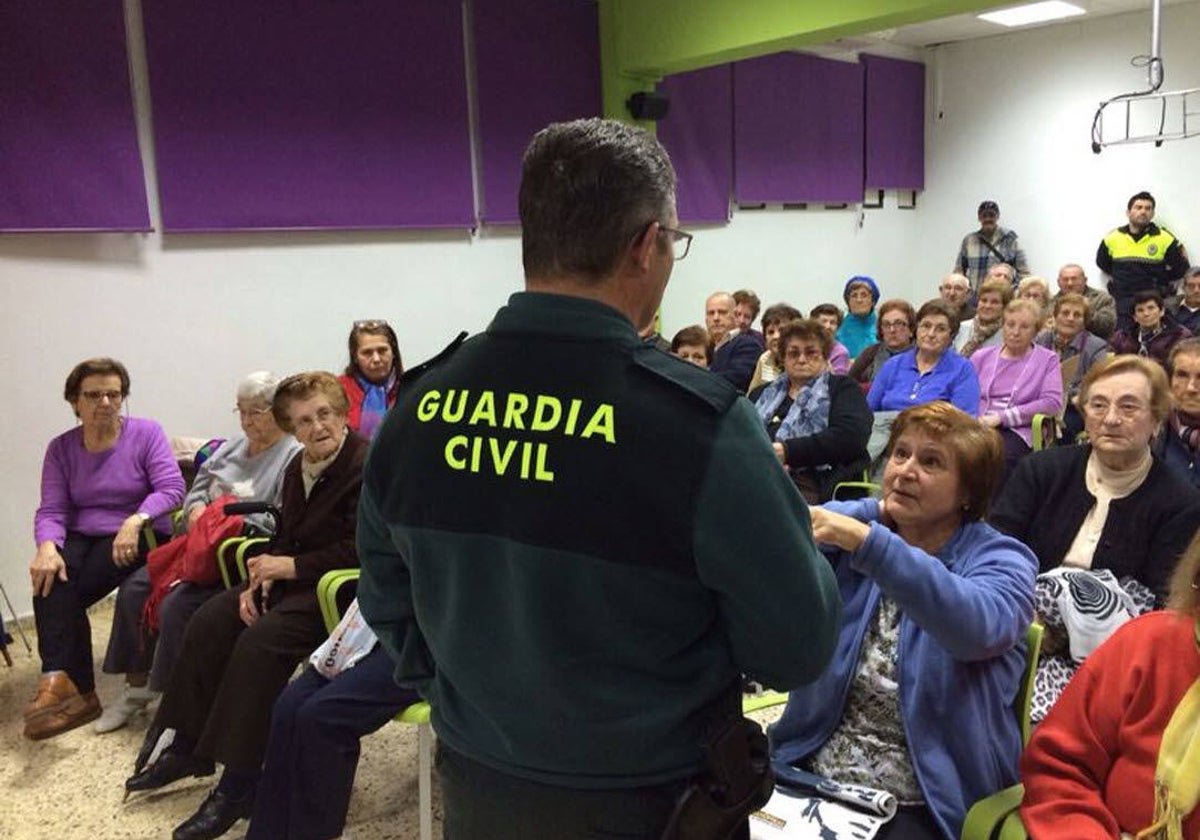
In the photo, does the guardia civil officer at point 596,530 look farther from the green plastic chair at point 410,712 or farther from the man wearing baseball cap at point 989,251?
the man wearing baseball cap at point 989,251

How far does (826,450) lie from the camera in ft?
11.3

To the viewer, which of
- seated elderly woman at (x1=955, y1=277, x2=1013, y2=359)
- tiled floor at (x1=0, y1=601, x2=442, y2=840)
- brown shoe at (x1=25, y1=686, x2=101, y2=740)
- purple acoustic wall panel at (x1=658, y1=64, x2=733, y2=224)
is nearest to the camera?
tiled floor at (x1=0, y1=601, x2=442, y2=840)

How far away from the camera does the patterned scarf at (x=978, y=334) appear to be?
16.6ft

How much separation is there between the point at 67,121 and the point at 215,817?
3.01m

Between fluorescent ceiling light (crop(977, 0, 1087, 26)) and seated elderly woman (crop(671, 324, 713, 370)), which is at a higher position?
fluorescent ceiling light (crop(977, 0, 1087, 26))

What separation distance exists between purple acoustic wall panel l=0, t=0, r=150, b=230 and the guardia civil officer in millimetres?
3580

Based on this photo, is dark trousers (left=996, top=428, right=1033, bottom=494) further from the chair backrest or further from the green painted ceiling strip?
the chair backrest

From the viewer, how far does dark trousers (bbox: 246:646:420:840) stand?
2.12 m

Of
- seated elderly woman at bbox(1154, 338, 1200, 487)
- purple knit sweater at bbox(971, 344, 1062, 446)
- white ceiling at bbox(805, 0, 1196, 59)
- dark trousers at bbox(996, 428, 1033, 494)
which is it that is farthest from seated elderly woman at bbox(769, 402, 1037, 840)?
white ceiling at bbox(805, 0, 1196, 59)

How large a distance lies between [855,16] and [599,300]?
4365 mm

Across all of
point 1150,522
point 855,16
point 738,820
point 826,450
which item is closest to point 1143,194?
point 855,16

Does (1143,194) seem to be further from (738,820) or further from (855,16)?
(738,820)

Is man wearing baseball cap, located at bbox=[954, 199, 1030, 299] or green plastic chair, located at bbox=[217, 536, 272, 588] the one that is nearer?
green plastic chair, located at bbox=[217, 536, 272, 588]

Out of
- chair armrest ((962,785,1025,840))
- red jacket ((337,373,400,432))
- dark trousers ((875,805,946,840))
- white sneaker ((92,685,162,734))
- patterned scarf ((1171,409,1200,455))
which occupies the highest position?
red jacket ((337,373,400,432))
